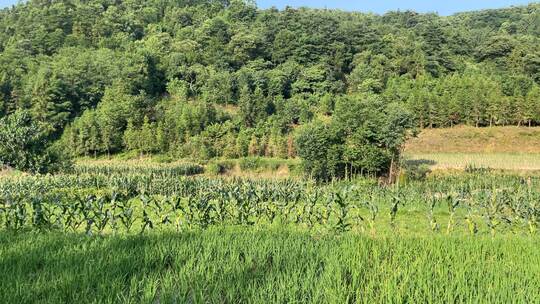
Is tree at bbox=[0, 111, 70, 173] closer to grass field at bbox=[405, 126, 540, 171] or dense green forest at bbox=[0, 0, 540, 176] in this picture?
dense green forest at bbox=[0, 0, 540, 176]

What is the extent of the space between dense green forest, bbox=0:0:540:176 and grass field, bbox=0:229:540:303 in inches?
1375

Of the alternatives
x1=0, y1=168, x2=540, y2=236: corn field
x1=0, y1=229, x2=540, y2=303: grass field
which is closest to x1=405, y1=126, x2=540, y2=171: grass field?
x1=0, y1=168, x2=540, y2=236: corn field

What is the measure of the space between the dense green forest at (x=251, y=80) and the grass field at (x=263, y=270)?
3493cm

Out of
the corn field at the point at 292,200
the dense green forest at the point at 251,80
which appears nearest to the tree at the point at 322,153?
the dense green forest at the point at 251,80

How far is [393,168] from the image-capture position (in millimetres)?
39562

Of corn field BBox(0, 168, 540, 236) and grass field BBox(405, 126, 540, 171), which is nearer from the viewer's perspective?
corn field BBox(0, 168, 540, 236)

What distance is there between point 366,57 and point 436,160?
48.2 m

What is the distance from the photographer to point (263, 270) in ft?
12.0

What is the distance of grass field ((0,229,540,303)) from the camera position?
2949 mm

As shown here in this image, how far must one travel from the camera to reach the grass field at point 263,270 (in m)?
2.95

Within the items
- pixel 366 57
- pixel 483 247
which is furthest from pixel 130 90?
pixel 483 247

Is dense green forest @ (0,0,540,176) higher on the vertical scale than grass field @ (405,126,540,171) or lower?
higher

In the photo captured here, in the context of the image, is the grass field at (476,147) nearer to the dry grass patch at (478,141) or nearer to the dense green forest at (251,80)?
the dry grass patch at (478,141)

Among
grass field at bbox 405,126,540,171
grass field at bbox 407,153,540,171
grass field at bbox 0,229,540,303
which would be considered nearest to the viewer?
grass field at bbox 0,229,540,303
